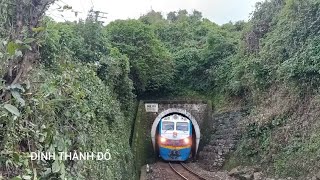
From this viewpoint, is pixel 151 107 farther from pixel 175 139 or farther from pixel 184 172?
pixel 184 172

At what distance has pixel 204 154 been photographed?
1619 centimetres

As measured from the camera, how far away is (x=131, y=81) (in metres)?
15.2

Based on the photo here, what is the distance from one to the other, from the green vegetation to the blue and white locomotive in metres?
1.66

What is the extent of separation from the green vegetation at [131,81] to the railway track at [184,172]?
136 centimetres

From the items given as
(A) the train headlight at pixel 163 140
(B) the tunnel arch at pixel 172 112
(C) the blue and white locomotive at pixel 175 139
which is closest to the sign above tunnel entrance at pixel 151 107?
(B) the tunnel arch at pixel 172 112

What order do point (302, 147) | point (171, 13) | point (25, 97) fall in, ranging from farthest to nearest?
point (171, 13) → point (302, 147) → point (25, 97)

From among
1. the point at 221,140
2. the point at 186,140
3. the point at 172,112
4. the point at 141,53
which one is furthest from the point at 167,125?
the point at 141,53

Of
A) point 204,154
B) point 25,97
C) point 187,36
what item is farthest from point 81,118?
point 187,36

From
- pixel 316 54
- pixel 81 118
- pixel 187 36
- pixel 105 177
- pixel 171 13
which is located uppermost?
pixel 171 13

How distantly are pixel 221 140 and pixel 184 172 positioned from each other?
2184mm

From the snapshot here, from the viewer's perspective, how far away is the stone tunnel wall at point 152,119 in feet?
56.5

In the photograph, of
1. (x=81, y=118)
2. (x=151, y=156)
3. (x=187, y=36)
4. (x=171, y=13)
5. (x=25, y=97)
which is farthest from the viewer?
(x=171, y=13)

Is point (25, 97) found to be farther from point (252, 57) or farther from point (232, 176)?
point (252, 57)

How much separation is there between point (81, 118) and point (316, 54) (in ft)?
24.3
